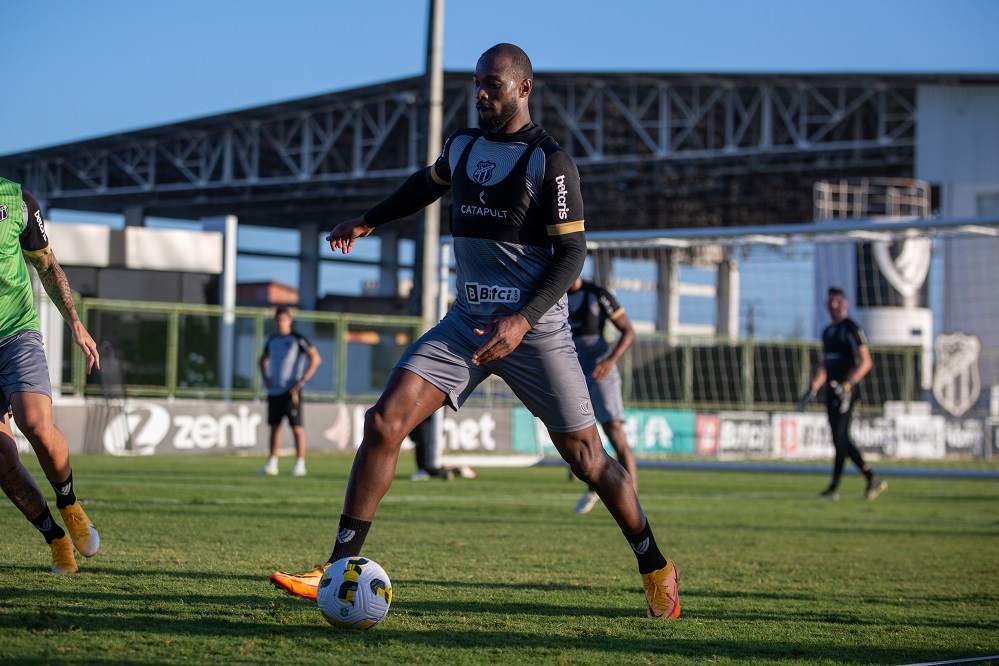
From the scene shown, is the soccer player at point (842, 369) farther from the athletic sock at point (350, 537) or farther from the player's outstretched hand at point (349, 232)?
the athletic sock at point (350, 537)

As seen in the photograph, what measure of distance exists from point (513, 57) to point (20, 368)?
8.51ft

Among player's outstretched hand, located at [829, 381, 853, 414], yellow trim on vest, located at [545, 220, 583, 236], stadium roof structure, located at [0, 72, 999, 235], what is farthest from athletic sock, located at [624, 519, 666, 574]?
stadium roof structure, located at [0, 72, 999, 235]

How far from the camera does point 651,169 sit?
49.5 metres

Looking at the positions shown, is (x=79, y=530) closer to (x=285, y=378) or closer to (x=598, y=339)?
(x=598, y=339)

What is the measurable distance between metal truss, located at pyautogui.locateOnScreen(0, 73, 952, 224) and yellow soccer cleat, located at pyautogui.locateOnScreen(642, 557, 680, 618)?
35.7 metres

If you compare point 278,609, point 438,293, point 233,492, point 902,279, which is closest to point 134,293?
point 438,293

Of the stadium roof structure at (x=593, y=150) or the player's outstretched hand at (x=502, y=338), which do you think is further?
the stadium roof structure at (x=593, y=150)

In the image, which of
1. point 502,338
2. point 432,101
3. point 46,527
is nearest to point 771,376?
point 432,101

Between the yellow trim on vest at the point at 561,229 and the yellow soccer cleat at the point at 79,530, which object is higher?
the yellow trim on vest at the point at 561,229

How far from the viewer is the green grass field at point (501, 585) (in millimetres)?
4180

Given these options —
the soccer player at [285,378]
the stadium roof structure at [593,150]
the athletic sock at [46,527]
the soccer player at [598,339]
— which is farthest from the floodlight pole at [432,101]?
the stadium roof structure at [593,150]

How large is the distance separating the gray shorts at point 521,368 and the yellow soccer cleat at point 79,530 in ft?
6.45

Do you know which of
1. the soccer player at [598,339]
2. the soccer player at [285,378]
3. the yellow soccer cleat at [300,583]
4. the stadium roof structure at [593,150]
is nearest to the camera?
the yellow soccer cleat at [300,583]

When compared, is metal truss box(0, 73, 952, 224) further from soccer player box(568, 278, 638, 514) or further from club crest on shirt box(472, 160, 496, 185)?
club crest on shirt box(472, 160, 496, 185)
